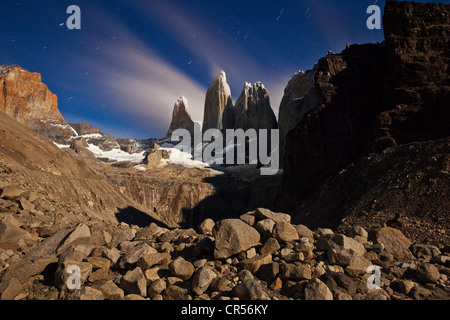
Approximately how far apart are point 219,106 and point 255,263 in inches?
3713

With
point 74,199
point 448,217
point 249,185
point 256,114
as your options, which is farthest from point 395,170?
point 256,114

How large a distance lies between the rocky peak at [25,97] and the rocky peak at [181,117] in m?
47.2

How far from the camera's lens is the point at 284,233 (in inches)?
191

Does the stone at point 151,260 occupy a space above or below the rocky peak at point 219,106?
below

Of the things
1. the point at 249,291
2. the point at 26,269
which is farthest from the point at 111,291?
the point at 249,291

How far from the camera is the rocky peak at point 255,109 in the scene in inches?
3201

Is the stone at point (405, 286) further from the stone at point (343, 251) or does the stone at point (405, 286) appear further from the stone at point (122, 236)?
the stone at point (122, 236)

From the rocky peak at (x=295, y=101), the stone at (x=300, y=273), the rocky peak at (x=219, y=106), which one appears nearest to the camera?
the stone at (x=300, y=273)

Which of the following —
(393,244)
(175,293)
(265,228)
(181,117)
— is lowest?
(175,293)

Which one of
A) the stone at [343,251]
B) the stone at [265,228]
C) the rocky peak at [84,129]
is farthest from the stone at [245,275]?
the rocky peak at [84,129]

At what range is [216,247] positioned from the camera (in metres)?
4.57

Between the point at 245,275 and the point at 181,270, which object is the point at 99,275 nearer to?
the point at 181,270

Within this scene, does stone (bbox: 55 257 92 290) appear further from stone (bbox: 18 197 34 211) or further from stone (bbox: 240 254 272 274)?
stone (bbox: 18 197 34 211)
